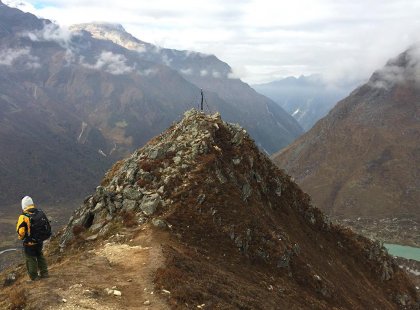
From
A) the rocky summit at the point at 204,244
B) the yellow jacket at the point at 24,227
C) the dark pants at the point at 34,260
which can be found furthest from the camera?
the rocky summit at the point at 204,244

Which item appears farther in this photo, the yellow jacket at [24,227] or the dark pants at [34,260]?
the dark pants at [34,260]

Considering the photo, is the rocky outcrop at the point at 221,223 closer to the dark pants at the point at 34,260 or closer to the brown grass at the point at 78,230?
the brown grass at the point at 78,230

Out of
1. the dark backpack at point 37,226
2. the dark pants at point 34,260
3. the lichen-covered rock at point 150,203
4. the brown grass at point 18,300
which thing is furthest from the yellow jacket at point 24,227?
the lichen-covered rock at point 150,203

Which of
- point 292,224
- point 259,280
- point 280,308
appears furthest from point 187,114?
point 280,308

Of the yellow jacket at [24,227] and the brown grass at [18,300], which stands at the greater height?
the yellow jacket at [24,227]

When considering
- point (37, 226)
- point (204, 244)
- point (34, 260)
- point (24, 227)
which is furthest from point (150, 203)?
point (24, 227)

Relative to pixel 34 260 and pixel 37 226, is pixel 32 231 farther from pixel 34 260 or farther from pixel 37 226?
pixel 34 260
